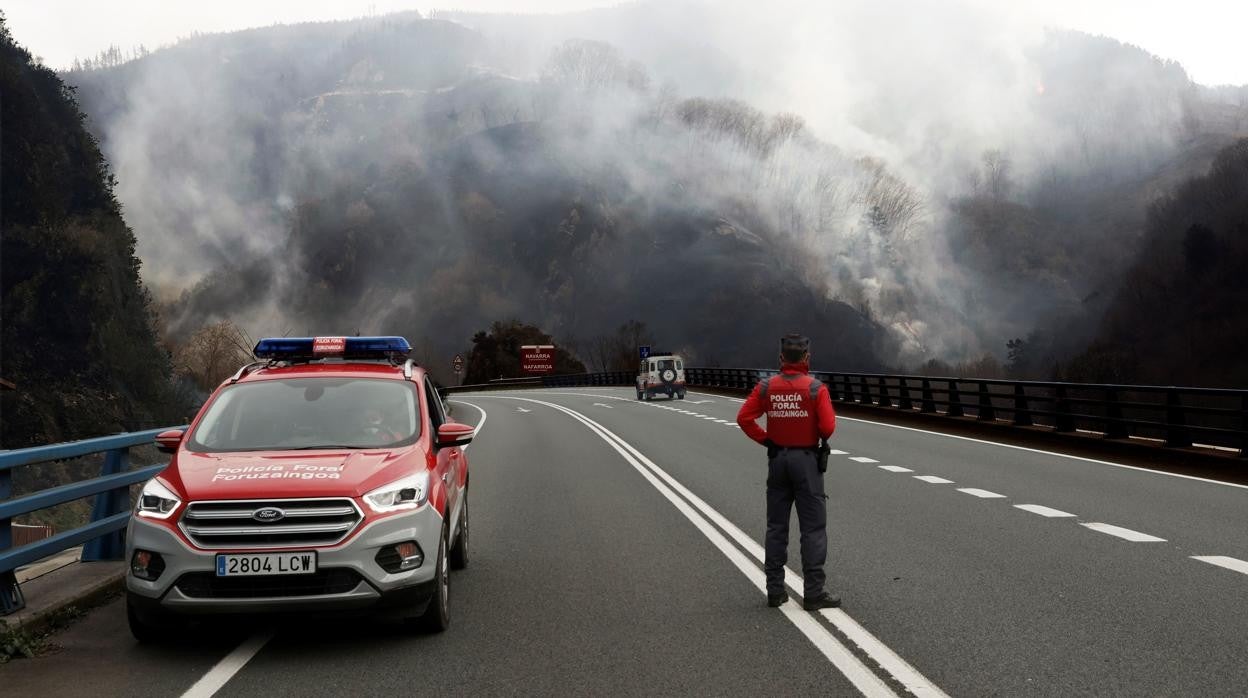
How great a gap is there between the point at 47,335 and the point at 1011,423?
89.8 m

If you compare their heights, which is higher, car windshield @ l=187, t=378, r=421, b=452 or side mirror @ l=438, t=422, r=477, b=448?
car windshield @ l=187, t=378, r=421, b=452

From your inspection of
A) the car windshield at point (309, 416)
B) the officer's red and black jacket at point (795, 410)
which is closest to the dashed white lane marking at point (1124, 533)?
the officer's red and black jacket at point (795, 410)

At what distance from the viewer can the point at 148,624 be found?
20.2 ft

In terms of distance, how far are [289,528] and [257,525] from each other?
6.6 inches

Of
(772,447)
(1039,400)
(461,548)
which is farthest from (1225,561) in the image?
(1039,400)

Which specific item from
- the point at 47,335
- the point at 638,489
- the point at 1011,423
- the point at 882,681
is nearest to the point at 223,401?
the point at 882,681

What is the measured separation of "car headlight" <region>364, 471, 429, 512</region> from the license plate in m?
0.47

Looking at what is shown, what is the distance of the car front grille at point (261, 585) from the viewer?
5957 millimetres

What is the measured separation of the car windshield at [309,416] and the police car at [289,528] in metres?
0.02

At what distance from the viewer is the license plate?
5938 millimetres

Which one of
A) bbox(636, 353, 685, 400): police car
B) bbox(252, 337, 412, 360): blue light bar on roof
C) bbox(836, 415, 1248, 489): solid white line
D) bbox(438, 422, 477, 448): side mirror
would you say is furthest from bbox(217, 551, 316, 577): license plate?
bbox(636, 353, 685, 400): police car

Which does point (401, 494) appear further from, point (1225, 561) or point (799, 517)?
point (1225, 561)

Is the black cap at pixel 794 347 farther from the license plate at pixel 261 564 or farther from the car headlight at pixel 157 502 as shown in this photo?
the car headlight at pixel 157 502

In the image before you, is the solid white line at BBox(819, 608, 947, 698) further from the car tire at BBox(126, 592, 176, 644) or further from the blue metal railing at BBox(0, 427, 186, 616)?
the blue metal railing at BBox(0, 427, 186, 616)
